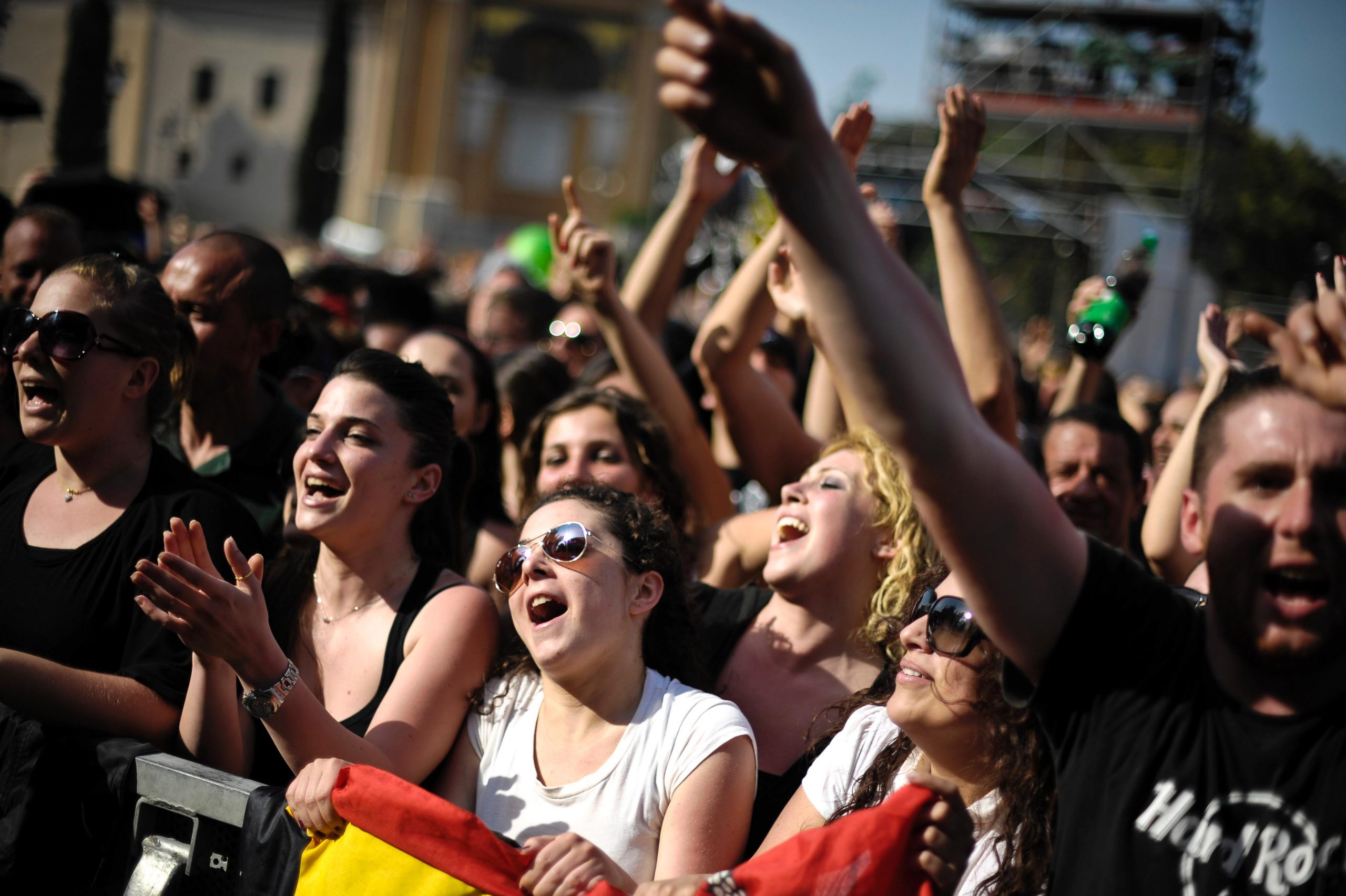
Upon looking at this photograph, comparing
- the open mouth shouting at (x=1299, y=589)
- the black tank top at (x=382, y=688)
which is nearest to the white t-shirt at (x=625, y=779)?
the black tank top at (x=382, y=688)

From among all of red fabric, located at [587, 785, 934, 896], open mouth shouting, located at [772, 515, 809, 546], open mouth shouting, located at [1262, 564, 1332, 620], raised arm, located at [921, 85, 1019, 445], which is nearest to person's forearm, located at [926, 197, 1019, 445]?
raised arm, located at [921, 85, 1019, 445]

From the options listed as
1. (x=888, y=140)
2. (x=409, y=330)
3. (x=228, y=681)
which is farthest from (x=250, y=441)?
(x=888, y=140)

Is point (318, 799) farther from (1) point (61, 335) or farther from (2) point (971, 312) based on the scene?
(2) point (971, 312)

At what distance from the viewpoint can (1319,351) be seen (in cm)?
155

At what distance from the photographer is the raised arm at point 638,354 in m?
3.95

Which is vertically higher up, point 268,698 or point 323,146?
point 323,146

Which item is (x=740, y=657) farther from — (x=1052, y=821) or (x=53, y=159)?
(x=53, y=159)

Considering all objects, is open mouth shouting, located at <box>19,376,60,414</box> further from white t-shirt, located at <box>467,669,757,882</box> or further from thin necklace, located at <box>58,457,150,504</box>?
white t-shirt, located at <box>467,669,757,882</box>

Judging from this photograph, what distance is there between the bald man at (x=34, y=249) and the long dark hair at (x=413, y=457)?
6.46 ft

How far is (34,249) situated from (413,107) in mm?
54409

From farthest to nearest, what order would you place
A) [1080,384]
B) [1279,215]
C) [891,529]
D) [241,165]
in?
[241,165] < [1279,215] < [1080,384] < [891,529]

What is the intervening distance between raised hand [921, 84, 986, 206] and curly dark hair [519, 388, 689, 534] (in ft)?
3.81

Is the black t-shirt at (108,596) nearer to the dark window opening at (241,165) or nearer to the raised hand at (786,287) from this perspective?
the raised hand at (786,287)

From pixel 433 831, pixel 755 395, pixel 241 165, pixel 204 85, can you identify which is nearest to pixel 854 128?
pixel 755 395
